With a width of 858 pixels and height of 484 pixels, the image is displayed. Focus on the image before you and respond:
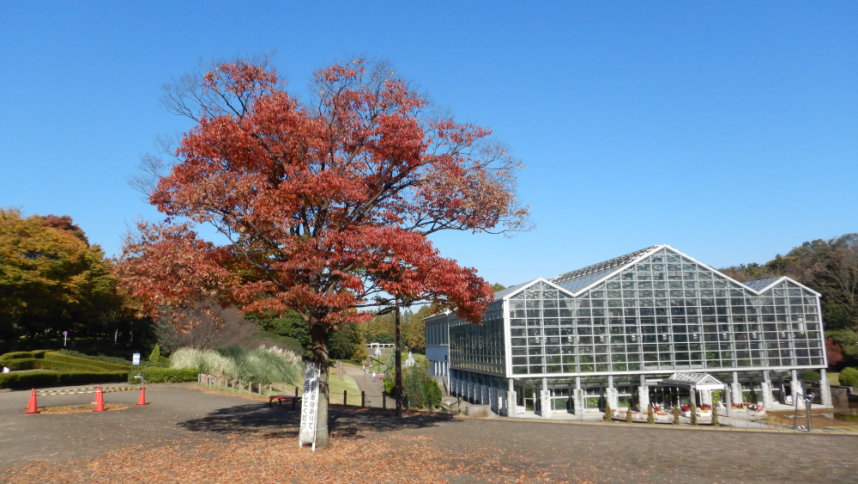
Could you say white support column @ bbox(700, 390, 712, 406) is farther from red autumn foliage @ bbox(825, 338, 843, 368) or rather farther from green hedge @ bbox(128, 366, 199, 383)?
green hedge @ bbox(128, 366, 199, 383)

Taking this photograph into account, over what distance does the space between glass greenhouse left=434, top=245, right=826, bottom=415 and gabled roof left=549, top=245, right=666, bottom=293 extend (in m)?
0.13

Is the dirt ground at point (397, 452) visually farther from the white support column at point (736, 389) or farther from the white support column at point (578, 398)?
the white support column at point (736, 389)

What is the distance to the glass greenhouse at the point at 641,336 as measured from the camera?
83.9ft

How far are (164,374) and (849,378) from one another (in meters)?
38.4

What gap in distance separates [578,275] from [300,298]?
81.0ft

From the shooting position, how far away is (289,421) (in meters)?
14.6

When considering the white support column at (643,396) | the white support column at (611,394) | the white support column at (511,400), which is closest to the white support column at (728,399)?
the white support column at (643,396)

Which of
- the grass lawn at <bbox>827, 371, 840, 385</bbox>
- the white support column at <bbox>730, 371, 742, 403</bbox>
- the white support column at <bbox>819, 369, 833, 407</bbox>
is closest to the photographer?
the white support column at <bbox>730, 371, 742, 403</bbox>

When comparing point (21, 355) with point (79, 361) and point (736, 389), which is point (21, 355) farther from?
point (736, 389)

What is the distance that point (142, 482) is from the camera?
26.2 ft

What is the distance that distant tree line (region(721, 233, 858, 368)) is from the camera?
37219 mm

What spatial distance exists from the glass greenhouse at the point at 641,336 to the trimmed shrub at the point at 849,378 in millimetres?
6139

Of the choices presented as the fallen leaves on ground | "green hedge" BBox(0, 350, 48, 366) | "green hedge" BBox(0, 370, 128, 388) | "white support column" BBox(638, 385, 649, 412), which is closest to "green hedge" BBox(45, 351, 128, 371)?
"green hedge" BBox(0, 350, 48, 366)

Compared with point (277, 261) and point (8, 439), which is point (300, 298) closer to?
point (277, 261)
